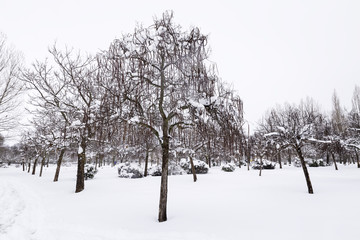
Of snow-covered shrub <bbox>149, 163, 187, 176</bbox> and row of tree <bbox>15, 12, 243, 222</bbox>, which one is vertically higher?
row of tree <bbox>15, 12, 243, 222</bbox>

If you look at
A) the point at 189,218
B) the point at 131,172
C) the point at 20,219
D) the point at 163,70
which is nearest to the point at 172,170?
the point at 131,172

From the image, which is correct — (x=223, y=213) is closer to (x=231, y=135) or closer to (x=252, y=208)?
(x=252, y=208)

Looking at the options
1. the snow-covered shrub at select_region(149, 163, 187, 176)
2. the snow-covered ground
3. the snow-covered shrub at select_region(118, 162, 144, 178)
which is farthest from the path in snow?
the snow-covered shrub at select_region(149, 163, 187, 176)

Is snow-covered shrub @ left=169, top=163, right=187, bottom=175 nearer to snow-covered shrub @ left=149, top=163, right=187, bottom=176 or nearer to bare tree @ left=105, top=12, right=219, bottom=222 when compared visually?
snow-covered shrub @ left=149, top=163, right=187, bottom=176

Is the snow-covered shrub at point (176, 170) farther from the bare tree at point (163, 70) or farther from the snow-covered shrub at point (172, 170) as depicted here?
the bare tree at point (163, 70)

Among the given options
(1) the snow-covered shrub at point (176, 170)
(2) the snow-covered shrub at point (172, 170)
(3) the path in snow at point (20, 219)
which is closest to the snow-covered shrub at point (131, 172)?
(2) the snow-covered shrub at point (172, 170)

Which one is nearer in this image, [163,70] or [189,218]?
[163,70]

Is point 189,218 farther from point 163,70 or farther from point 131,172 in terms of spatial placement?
point 131,172

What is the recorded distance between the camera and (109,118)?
5.14 meters

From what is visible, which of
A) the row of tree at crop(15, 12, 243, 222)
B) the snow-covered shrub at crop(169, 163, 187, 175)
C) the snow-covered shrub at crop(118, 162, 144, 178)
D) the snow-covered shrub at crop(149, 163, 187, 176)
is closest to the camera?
the row of tree at crop(15, 12, 243, 222)

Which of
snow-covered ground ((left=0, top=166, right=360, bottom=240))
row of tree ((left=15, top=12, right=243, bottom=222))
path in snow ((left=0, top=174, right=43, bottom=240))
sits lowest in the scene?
path in snow ((left=0, top=174, right=43, bottom=240))

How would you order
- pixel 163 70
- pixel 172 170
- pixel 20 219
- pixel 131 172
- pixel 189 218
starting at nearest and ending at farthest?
pixel 163 70
pixel 189 218
pixel 20 219
pixel 131 172
pixel 172 170

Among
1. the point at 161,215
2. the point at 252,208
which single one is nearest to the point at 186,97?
the point at 161,215

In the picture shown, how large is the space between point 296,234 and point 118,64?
6665 millimetres
